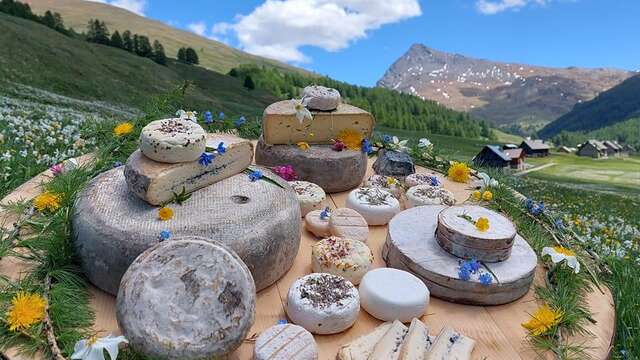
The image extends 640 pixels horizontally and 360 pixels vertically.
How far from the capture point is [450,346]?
15.2 ft

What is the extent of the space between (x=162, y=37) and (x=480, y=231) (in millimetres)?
169899

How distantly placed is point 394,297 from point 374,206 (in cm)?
230

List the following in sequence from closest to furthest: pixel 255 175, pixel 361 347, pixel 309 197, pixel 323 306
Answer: pixel 361 347, pixel 323 306, pixel 255 175, pixel 309 197

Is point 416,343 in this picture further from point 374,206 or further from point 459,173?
point 459,173

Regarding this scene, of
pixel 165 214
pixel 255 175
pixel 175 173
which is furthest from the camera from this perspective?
pixel 255 175

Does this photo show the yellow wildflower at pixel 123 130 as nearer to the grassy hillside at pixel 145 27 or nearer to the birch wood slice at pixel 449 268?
the birch wood slice at pixel 449 268

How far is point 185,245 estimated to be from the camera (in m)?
4.35

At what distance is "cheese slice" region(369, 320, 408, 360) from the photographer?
445cm

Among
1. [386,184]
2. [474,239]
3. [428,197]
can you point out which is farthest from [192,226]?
[386,184]

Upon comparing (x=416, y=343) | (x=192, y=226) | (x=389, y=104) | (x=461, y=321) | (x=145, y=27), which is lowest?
(x=389, y=104)

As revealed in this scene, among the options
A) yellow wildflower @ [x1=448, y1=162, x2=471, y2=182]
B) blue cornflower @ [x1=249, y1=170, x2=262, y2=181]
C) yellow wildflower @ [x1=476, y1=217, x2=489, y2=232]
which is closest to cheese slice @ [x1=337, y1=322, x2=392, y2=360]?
yellow wildflower @ [x1=476, y1=217, x2=489, y2=232]

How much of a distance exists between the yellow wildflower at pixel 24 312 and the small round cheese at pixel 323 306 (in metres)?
2.27

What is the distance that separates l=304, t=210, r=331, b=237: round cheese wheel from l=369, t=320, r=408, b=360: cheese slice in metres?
2.12

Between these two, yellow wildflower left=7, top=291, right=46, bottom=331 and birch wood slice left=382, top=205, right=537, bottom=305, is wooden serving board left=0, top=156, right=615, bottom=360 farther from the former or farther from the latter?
yellow wildflower left=7, top=291, right=46, bottom=331
